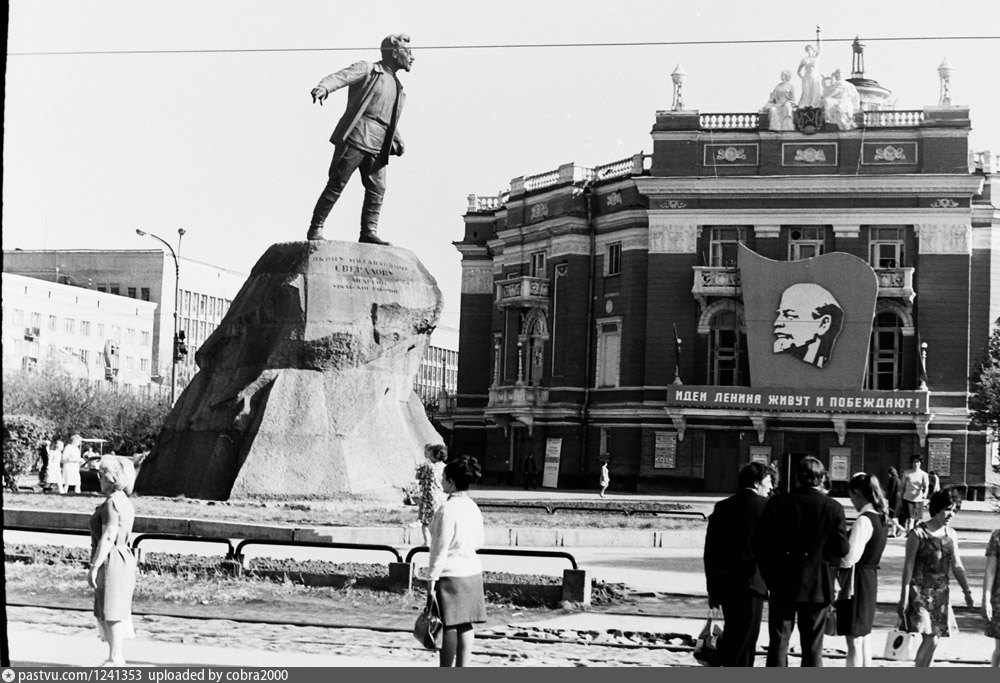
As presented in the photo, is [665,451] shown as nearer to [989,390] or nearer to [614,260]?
[614,260]

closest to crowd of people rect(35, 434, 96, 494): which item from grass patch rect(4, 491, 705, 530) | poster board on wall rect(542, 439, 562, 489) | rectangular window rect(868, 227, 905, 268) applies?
grass patch rect(4, 491, 705, 530)

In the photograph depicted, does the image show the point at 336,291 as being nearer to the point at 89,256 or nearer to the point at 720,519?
the point at 720,519

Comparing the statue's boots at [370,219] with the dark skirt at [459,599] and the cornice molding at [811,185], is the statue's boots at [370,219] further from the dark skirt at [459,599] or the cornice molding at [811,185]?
the cornice molding at [811,185]

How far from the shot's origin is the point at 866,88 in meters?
63.6

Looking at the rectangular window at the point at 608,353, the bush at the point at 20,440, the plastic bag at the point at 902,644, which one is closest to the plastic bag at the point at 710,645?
the plastic bag at the point at 902,644

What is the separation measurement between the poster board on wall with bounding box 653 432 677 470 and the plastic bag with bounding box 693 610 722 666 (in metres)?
46.1

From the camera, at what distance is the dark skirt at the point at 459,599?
30.1 ft

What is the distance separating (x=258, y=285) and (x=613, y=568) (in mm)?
7757

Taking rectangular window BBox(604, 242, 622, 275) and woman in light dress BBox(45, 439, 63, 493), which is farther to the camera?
rectangular window BBox(604, 242, 622, 275)

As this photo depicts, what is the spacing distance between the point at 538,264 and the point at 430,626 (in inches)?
2127

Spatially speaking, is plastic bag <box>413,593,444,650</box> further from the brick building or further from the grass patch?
the brick building

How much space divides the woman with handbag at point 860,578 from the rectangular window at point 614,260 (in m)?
48.4

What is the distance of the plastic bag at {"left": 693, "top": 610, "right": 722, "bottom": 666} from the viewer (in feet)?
29.8

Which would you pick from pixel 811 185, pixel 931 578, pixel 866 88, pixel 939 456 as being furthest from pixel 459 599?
pixel 866 88
